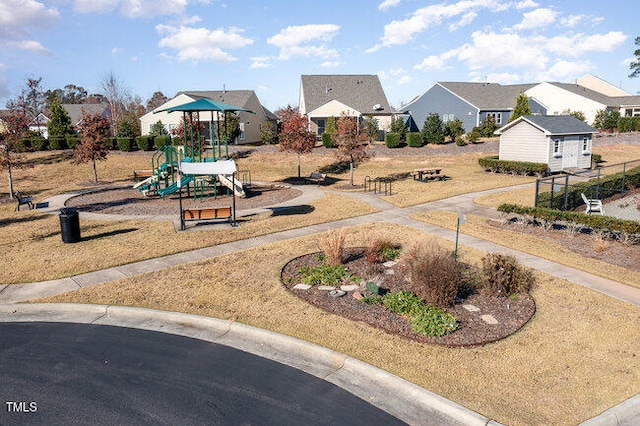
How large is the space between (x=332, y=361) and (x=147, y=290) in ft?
17.6

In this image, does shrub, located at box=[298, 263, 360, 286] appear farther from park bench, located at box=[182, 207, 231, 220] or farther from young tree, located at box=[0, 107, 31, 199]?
young tree, located at box=[0, 107, 31, 199]

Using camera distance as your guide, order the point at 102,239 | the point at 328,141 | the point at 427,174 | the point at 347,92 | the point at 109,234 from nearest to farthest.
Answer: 1. the point at 102,239
2. the point at 109,234
3. the point at 427,174
4. the point at 328,141
5. the point at 347,92

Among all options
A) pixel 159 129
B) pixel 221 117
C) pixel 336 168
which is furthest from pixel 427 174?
pixel 159 129

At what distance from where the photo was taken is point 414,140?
39188 millimetres

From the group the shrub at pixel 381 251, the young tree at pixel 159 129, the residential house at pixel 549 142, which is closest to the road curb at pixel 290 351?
the shrub at pixel 381 251

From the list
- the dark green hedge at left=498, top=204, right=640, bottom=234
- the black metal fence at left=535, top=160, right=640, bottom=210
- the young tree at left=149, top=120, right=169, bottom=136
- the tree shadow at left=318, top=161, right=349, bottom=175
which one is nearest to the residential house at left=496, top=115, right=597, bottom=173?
the black metal fence at left=535, top=160, right=640, bottom=210

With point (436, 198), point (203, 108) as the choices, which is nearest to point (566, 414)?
point (436, 198)

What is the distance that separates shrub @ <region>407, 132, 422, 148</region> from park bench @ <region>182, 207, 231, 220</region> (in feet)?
85.2

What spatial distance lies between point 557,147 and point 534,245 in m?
18.0

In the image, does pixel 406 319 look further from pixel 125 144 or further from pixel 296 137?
pixel 125 144

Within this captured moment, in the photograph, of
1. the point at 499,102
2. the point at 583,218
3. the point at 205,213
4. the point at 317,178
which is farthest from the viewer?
the point at 499,102

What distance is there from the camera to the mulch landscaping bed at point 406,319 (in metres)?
8.35

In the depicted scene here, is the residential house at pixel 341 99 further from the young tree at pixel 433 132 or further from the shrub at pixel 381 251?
the shrub at pixel 381 251

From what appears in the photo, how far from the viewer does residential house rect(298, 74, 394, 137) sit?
48094 mm
